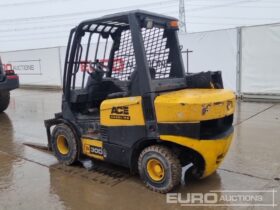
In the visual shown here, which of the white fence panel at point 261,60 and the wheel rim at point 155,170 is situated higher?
the white fence panel at point 261,60

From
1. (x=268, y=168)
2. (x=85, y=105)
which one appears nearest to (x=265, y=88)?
(x=268, y=168)

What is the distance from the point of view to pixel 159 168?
3.73m

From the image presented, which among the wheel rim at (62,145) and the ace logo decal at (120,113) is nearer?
the ace logo decal at (120,113)

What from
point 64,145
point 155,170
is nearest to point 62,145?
point 64,145

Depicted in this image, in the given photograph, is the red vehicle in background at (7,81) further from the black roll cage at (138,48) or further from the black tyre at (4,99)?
the black roll cage at (138,48)

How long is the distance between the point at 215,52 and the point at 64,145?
7.00 meters

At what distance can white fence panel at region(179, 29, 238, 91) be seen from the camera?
10.2m

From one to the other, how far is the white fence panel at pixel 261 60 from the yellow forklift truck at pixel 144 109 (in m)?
5.98

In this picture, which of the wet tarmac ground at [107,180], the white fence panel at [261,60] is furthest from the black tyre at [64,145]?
the white fence panel at [261,60]

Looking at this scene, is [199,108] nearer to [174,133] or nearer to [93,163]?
[174,133]

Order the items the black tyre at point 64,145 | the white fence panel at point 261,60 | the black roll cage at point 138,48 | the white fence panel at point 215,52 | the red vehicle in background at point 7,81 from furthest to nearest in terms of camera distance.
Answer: the white fence panel at point 215,52
the white fence panel at point 261,60
the red vehicle in background at point 7,81
the black tyre at point 64,145
the black roll cage at point 138,48

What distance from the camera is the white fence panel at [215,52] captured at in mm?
10195

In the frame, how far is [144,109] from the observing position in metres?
3.66

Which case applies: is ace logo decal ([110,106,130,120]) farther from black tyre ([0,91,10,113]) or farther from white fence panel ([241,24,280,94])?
white fence panel ([241,24,280,94])
